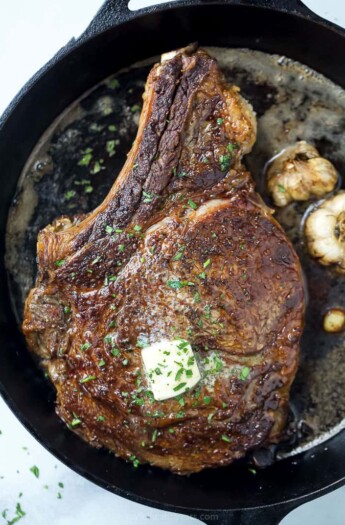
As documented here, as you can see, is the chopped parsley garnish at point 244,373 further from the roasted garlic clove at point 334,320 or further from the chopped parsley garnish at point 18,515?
the chopped parsley garnish at point 18,515

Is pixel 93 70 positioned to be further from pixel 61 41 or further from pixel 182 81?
pixel 182 81

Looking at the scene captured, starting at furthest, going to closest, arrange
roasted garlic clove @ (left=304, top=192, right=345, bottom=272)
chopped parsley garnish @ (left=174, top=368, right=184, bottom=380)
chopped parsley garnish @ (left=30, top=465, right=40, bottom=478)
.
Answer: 1. chopped parsley garnish @ (left=30, top=465, right=40, bottom=478)
2. roasted garlic clove @ (left=304, top=192, right=345, bottom=272)
3. chopped parsley garnish @ (left=174, top=368, right=184, bottom=380)

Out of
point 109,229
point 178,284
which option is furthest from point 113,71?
point 178,284

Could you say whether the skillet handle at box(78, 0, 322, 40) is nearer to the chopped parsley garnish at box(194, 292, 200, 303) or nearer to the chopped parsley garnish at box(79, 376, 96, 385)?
the chopped parsley garnish at box(194, 292, 200, 303)

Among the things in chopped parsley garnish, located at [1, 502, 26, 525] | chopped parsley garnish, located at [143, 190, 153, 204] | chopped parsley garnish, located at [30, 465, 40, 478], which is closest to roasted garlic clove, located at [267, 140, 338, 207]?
chopped parsley garnish, located at [143, 190, 153, 204]

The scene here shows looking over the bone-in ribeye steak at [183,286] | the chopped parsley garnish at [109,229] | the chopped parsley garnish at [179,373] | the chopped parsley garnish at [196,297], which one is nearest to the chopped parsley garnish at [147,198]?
the bone-in ribeye steak at [183,286]

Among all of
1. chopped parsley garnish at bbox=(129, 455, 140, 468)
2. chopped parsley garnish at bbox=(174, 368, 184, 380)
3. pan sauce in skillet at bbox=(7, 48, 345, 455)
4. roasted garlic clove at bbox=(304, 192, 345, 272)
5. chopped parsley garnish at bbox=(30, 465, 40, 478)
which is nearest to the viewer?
chopped parsley garnish at bbox=(174, 368, 184, 380)

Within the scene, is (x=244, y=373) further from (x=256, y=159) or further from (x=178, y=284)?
(x=256, y=159)
